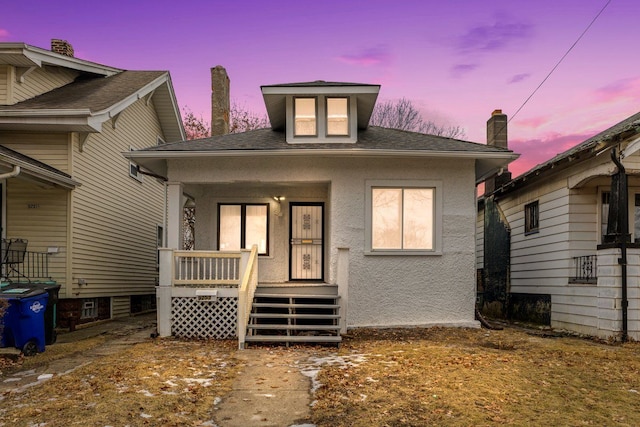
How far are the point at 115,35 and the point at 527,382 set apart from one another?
21.6 m

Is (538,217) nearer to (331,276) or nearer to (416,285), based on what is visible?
(416,285)

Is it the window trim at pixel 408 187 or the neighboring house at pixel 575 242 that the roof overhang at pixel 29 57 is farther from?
the neighboring house at pixel 575 242

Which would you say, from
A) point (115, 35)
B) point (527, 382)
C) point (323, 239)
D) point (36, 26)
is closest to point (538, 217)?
point (323, 239)

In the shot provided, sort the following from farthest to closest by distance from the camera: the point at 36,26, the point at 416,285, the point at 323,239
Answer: the point at 36,26 → the point at 323,239 → the point at 416,285

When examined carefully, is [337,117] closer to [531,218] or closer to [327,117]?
[327,117]

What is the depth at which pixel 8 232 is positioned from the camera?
11.8 m

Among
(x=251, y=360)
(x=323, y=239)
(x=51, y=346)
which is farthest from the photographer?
(x=323, y=239)

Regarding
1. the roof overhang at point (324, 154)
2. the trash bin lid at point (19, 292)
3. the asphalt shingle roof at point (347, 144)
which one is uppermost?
the asphalt shingle roof at point (347, 144)

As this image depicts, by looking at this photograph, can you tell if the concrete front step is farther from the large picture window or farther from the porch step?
the large picture window

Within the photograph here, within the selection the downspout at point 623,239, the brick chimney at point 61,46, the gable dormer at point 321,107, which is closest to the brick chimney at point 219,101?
the brick chimney at point 61,46

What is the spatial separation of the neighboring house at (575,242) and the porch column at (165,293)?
8753mm

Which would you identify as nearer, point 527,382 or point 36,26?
point 527,382

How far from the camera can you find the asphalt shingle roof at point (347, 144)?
11375mm

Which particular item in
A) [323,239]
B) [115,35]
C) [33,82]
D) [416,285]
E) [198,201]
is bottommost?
[416,285]
